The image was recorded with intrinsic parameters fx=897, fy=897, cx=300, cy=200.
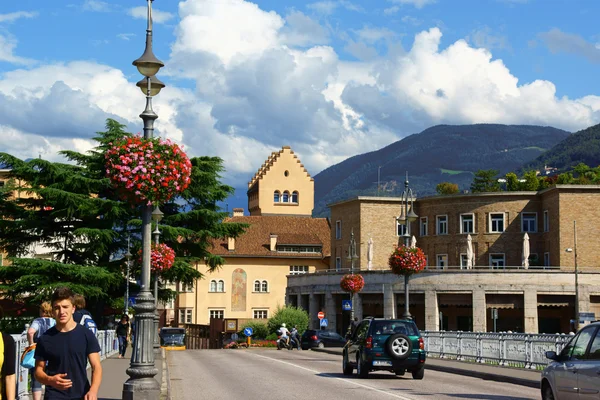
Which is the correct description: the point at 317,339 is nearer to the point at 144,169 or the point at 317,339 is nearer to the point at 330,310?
the point at 330,310

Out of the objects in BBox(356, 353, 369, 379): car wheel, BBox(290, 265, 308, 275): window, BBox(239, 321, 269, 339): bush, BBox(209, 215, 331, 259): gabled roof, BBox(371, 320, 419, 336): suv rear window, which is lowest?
BBox(239, 321, 269, 339): bush

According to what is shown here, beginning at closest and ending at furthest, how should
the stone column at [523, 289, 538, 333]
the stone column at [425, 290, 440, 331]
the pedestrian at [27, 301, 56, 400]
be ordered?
the pedestrian at [27, 301, 56, 400], the stone column at [523, 289, 538, 333], the stone column at [425, 290, 440, 331]

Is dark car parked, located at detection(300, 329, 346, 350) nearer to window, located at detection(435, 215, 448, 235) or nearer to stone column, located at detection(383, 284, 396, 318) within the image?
stone column, located at detection(383, 284, 396, 318)

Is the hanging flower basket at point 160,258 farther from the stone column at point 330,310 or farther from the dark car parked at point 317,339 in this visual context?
the stone column at point 330,310

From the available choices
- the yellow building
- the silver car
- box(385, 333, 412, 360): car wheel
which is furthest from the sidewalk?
the yellow building

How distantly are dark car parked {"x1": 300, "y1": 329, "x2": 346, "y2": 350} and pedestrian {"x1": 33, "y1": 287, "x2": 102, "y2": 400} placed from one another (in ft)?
170

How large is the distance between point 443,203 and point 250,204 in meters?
51.7

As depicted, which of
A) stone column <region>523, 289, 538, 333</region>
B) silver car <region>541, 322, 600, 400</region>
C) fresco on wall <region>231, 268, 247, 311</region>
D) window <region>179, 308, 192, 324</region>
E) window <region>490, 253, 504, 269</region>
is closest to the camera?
silver car <region>541, 322, 600, 400</region>

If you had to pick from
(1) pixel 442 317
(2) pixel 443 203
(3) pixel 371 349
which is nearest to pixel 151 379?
(3) pixel 371 349

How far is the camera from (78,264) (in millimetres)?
51062

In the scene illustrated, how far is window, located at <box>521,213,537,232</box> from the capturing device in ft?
257

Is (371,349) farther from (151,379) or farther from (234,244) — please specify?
(234,244)

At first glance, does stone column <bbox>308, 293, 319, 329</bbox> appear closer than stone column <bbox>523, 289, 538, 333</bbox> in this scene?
No

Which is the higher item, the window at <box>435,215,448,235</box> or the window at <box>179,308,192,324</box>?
the window at <box>435,215,448,235</box>
